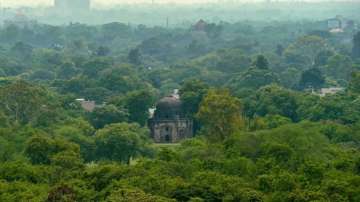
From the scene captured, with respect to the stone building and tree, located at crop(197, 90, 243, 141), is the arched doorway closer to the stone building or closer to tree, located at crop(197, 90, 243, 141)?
the stone building

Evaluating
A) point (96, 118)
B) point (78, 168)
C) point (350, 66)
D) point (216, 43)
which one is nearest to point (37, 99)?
point (96, 118)

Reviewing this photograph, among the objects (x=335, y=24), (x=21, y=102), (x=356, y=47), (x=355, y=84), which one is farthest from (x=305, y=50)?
(x=21, y=102)

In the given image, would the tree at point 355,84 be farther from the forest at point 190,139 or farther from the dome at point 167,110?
the dome at point 167,110

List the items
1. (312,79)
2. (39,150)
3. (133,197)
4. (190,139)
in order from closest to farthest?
(133,197) < (39,150) < (190,139) < (312,79)

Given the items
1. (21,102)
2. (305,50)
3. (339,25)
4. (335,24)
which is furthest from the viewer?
(335,24)

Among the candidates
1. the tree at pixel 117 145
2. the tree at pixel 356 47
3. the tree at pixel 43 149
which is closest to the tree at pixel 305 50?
the tree at pixel 356 47

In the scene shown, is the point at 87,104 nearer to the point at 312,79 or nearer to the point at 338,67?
the point at 312,79
